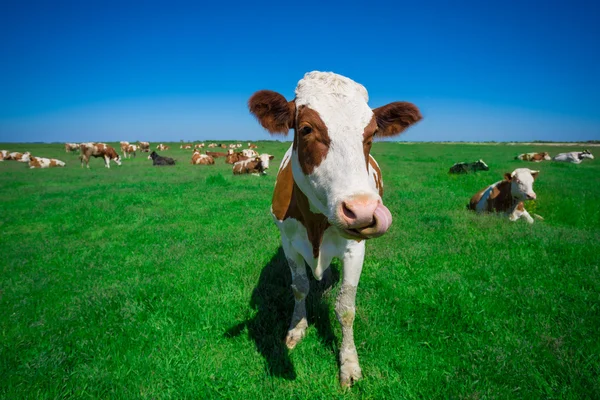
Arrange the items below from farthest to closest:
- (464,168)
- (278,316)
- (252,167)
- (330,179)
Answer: (252,167), (464,168), (278,316), (330,179)

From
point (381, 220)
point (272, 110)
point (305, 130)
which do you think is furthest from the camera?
point (272, 110)

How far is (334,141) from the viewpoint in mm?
1990

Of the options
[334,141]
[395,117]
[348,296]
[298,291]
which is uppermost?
[395,117]

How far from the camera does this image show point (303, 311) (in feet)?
11.1

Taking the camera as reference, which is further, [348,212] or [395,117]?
[395,117]

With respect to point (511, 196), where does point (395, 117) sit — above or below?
above

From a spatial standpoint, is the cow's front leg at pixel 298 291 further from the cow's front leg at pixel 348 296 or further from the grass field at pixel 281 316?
the cow's front leg at pixel 348 296

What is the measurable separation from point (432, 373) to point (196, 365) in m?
2.12

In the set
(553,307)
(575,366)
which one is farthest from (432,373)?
(553,307)

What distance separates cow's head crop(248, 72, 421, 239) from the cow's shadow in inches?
64.5

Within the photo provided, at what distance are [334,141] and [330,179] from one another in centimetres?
25

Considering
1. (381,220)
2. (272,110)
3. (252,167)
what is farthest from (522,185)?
(252,167)

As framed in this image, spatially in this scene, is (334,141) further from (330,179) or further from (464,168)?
(464,168)

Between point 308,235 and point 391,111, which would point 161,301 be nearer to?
point 308,235
